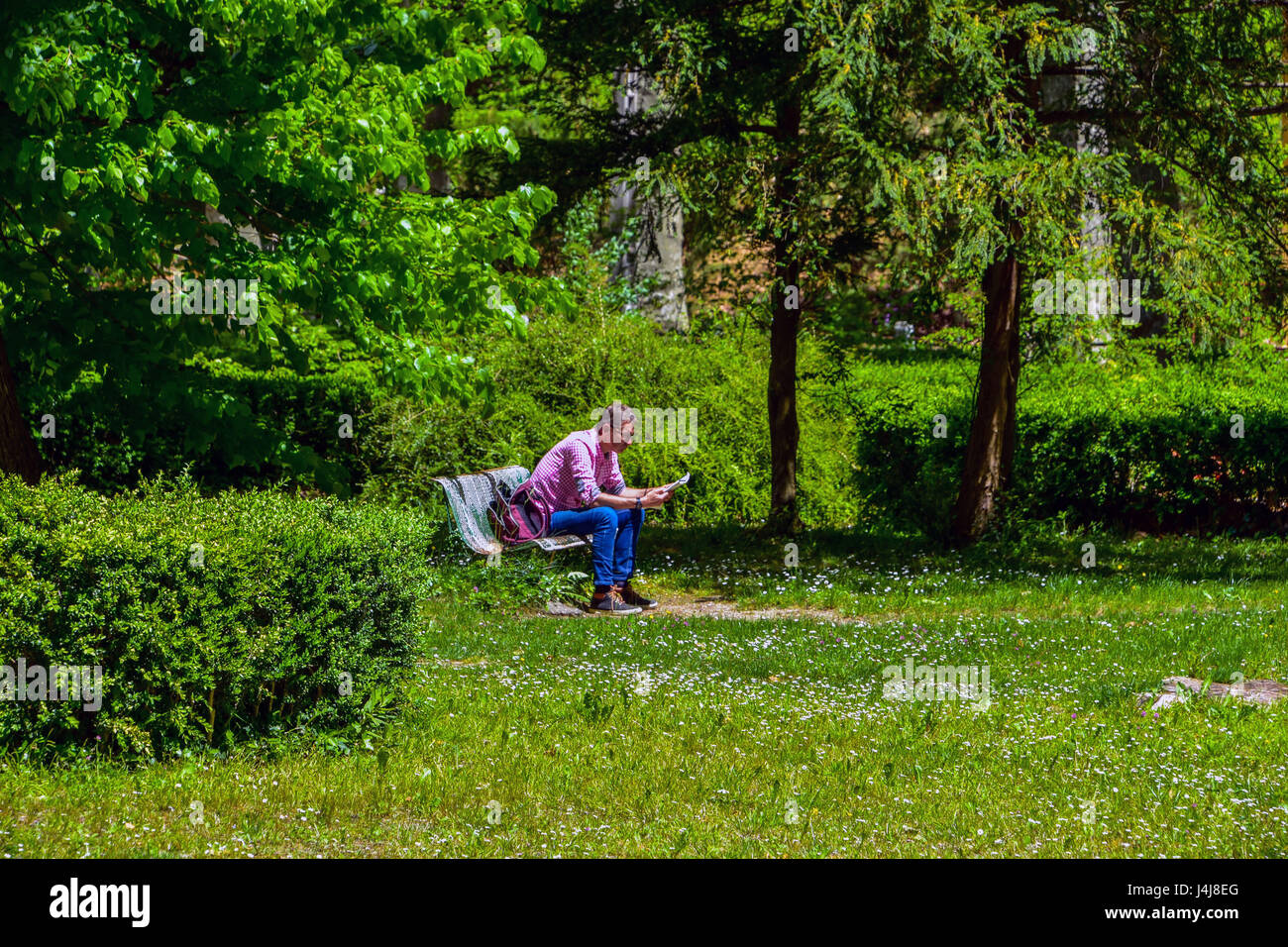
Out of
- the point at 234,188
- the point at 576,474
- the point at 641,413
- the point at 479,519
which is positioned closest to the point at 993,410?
the point at 576,474

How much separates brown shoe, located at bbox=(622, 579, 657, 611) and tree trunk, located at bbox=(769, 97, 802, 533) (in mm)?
3308

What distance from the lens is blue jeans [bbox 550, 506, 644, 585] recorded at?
10.4 metres

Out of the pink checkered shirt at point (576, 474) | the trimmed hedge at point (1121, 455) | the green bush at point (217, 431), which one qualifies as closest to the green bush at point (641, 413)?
the green bush at point (217, 431)

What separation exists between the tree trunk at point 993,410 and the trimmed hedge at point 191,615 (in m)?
7.63

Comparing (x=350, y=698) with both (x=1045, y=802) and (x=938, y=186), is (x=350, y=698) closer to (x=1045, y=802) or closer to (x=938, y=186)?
(x=1045, y=802)

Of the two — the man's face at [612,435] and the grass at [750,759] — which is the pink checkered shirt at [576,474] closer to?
the man's face at [612,435]

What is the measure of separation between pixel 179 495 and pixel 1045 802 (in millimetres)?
4484

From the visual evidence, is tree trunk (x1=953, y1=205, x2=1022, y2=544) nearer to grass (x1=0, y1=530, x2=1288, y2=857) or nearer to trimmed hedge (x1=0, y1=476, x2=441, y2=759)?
grass (x1=0, y1=530, x2=1288, y2=857)

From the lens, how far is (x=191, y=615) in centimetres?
604

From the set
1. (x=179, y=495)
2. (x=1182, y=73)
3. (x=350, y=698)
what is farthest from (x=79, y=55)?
(x=1182, y=73)

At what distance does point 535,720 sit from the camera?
6.97 metres

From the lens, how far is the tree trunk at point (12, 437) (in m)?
9.15

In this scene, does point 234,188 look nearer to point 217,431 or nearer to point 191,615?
point 217,431

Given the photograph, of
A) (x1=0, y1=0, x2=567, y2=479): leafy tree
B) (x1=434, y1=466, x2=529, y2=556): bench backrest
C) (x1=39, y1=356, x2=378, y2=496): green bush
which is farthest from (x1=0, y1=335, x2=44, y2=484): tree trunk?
(x1=434, y1=466, x2=529, y2=556): bench backrest
